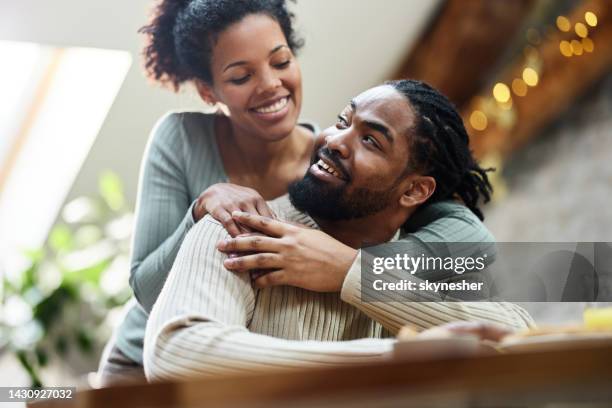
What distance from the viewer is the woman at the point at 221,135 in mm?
1720

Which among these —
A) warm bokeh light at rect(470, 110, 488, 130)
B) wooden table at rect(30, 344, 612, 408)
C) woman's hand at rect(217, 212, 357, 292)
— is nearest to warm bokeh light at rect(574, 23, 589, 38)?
warm bokeh light at rect(470, 110, 488, 130)

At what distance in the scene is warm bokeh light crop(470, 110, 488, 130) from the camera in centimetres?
391

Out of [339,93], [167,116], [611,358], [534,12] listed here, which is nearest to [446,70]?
[534,12]

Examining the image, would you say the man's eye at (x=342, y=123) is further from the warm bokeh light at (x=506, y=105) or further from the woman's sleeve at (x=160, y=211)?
the warm bokeh light at (x=506, y=105)

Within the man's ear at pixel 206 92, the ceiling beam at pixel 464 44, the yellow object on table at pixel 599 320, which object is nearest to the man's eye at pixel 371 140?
the man's ear at pixel 206 92

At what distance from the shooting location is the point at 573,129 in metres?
4.01

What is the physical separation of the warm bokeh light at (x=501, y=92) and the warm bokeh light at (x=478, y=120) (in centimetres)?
9

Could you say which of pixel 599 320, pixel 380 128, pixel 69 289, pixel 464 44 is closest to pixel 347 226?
pixel 380 128

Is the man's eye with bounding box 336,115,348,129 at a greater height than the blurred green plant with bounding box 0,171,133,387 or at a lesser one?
greater

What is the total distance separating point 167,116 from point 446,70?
6.15ft

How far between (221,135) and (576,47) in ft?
7.41

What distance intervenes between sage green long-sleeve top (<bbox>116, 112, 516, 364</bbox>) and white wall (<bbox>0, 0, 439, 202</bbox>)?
75 millimetres

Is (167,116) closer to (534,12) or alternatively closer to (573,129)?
(534,12)

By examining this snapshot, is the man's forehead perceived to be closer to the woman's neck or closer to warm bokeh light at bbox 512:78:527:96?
the woman's neck
